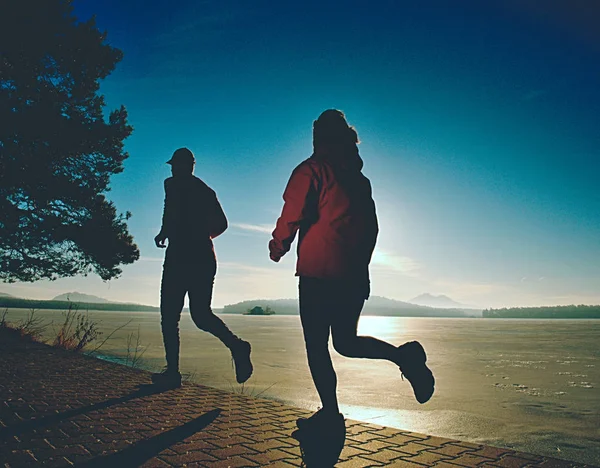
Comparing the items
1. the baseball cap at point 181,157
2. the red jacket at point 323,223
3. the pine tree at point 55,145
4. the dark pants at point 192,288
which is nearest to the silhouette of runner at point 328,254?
the red jacket at point 323,223

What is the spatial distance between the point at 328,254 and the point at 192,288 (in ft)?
6.67

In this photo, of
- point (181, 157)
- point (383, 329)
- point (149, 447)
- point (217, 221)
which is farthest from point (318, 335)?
point (383, 329)

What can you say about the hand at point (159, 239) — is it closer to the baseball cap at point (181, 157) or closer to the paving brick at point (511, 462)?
the baseball cap at point (181, 157)

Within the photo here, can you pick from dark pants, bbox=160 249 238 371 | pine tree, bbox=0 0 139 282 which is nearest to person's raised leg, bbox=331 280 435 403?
dark pants, bbox=160 249 238 371

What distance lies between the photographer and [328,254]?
2494 mm

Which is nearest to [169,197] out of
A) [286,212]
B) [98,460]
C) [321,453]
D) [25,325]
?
[286,212]

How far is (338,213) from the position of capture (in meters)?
2.52

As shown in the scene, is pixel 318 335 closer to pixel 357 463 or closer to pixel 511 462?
pixel 357 463

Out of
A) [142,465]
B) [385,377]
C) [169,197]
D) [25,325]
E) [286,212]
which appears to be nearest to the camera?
[142,465]

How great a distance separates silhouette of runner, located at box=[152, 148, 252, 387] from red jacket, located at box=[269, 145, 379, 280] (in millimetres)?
1770

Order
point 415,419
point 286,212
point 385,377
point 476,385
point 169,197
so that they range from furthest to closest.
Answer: point 385,377, point 476,385, point 169,197, point 415,419, point 286,212

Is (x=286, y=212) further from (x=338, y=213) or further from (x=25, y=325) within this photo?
(x=25, y=325)

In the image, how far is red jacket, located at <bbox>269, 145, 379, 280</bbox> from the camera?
98.3 inches

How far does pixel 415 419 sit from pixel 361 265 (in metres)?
1.76
